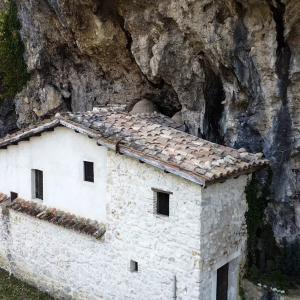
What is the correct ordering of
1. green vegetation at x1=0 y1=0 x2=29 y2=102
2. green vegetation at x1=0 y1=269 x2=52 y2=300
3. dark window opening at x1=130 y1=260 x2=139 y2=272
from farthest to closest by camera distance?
green vegetation at x1=0 y1=0 x2=29 y2=102 → green vegetation at x1=0 y1=269 x2=52 y2=300 → dark window opening at x1=130 y1=260 x2=139 y2=272

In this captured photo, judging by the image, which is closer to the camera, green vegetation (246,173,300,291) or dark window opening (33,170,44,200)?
green vegetation (246,173,300,291)

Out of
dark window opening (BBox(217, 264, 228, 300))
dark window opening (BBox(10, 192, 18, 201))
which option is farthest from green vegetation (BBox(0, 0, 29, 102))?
dark window opening (BBox(217, 264, 228, 300))

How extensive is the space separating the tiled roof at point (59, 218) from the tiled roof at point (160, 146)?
189cm

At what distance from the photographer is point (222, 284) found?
10.1 meters

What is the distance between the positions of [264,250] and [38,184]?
20.2 feet

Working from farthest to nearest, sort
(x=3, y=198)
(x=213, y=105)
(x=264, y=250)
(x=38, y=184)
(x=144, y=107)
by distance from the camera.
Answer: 1. (x=144, y=107)
2. (x=3, y=198)
3. (x=38, y=184)
4. (x=213, y=105)
5. (x=264, y=250)

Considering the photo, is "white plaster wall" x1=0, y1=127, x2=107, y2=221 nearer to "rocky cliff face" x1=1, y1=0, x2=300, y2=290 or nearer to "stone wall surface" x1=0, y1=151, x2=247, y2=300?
"stone wall surface" x1=0, y1=151, x2=247, y2=300

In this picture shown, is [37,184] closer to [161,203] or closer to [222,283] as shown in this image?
[161,203]

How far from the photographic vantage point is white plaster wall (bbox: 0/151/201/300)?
8.96 meters

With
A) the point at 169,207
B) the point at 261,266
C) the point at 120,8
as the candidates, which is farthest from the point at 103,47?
the point at 261,266

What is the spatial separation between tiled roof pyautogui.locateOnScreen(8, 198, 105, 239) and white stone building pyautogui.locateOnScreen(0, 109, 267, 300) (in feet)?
0.11

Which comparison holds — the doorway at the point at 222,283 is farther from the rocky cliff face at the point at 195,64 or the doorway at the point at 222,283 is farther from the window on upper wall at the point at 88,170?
the window on upper wall at the point at 88,170

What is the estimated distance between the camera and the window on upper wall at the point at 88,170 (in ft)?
35.0

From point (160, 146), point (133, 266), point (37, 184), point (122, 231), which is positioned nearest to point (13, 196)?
point (37, 184)
